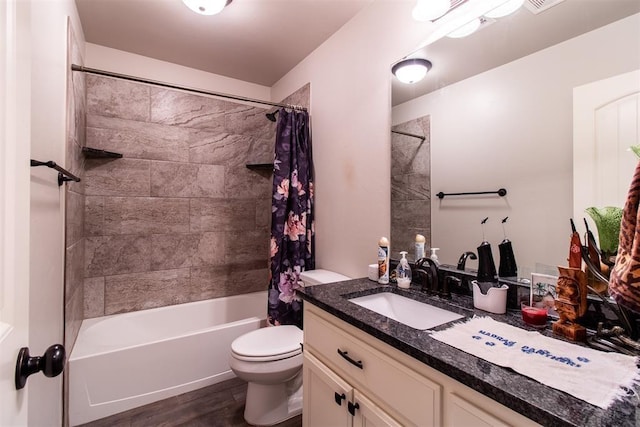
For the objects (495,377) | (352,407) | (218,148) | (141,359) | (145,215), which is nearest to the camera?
(495,377)

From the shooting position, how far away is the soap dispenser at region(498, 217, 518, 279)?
1.15 metres

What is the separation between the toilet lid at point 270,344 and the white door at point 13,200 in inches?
46.1

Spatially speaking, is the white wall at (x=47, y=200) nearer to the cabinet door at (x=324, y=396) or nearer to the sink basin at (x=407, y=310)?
the cabinet door at (x=324, y=396)

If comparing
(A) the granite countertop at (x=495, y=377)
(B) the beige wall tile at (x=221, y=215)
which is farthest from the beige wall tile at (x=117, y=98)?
(A) the granite countertop at (x=495, y=377)

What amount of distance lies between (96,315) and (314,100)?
2448 mm

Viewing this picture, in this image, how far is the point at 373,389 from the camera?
0.92 meters

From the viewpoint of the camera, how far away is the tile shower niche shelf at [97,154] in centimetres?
217

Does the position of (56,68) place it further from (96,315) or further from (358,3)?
(96,315)

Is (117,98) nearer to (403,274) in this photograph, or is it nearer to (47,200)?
(47,200)

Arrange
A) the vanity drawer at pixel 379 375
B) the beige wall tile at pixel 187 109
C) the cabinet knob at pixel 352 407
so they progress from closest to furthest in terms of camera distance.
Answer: the vanity drawer at pixel 379 375 < the cabinet knob at pixel 352 407 < the beige wall tile at pixel 187 109

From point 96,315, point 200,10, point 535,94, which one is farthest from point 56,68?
point 535,94

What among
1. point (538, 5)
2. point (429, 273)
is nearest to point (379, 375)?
point (429, 273)

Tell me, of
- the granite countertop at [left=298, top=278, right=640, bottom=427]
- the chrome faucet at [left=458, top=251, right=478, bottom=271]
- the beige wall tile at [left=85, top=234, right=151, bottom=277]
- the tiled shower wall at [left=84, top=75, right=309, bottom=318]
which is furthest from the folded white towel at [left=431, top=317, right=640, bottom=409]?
the beige wall tile at [left=85, top=234, right=151, bottom=277]

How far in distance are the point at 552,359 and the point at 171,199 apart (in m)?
2.72
